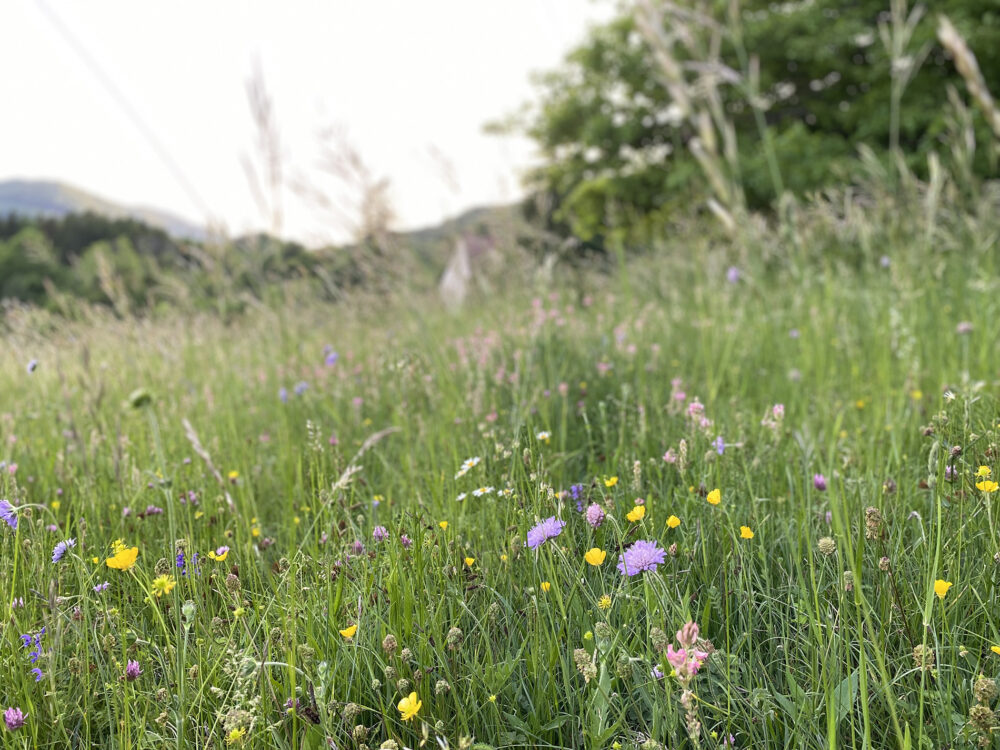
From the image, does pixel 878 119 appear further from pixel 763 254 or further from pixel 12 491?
pixel 12 491

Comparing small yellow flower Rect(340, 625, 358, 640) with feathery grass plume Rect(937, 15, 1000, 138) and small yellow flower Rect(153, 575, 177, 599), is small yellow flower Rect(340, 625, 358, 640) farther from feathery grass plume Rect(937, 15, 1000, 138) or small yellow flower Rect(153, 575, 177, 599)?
feathery grass plume Rect(937, 15, 1000, 138)

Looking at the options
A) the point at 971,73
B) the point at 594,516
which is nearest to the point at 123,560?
the point at 594,516

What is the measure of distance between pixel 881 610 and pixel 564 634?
1.75 ft

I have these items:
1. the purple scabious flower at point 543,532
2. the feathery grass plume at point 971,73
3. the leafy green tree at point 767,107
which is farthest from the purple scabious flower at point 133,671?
the leafy green tree at point 767,107

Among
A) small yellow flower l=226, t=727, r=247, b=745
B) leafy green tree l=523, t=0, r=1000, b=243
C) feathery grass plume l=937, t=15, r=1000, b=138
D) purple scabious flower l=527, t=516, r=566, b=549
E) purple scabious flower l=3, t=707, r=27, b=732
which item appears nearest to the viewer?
small yellow flower l=226, t=727, r=247, b=745

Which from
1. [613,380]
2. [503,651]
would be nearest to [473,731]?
[503,651]

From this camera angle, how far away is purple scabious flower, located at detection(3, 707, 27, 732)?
99cm

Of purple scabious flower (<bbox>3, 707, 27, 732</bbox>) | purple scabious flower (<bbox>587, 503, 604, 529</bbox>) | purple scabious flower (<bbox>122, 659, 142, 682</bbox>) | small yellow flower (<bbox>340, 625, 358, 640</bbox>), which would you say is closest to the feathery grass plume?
purple scabious flower (<bbox>587, 503, 604, 529</bbox>)

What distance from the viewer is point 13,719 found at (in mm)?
992

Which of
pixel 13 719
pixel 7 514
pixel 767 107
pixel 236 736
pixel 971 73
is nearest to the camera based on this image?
pixel 236 736

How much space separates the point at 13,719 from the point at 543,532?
86 cm

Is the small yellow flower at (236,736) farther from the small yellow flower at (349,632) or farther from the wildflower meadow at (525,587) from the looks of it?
the small yellow flower at (349,632)

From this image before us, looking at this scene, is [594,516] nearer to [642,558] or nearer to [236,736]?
[642,558]

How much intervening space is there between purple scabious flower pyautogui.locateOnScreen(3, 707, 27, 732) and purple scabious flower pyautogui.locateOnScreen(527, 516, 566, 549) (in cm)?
83
